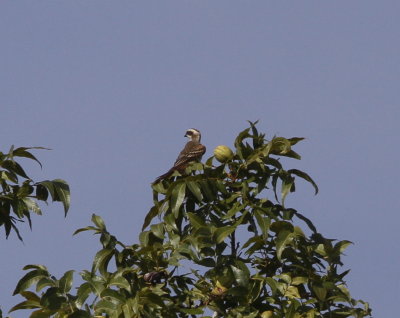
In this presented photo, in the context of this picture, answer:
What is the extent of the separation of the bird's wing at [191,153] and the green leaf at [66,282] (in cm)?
637

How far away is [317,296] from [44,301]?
2.11m

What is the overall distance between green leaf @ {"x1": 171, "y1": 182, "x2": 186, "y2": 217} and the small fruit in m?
0.50

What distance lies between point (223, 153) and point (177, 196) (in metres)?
0.61

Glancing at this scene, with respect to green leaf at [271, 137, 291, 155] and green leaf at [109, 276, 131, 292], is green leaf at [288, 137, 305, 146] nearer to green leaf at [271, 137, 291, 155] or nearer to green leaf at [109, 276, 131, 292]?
green leaf at [271, 137, 291, 155]

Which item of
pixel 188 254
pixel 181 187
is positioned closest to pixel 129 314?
pixel 188 254

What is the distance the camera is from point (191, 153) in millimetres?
15914

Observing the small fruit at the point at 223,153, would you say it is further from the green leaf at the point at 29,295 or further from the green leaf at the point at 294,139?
the green leaf at the point at 29,295

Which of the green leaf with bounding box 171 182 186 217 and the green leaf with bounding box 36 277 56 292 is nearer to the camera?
the green leaf with bounding box 36 277 56 292

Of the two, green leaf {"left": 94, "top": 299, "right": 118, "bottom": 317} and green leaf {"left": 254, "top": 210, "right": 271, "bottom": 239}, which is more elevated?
green leaf {"left": 254, "top": 210, "right": 271, "bottom": 239}

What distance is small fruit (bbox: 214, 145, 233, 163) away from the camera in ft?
31.8

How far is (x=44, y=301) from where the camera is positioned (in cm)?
874

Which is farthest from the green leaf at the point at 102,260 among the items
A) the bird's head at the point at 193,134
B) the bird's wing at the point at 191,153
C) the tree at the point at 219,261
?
the bird's head at the point at 193,134

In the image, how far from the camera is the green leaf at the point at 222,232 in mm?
8875

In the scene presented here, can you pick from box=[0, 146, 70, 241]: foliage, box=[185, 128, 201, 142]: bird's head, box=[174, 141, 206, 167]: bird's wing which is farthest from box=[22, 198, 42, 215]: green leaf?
box=[185, 128, 201, 142]: bird's head
